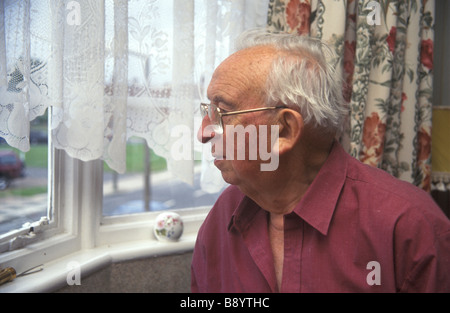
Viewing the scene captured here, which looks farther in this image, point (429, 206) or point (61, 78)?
point (61, 78)

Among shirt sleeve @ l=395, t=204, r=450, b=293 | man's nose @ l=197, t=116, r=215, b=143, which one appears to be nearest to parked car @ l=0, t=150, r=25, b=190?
man's nose @ l=197, t=116, r=215, b=143

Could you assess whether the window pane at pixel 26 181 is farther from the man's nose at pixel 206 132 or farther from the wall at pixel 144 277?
the man's nose at pixel 206 132

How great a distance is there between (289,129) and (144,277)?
2.70 feet

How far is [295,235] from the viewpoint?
0.90 m

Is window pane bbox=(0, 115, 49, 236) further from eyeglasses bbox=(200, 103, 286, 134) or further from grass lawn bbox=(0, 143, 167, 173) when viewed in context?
eyeglasses bbox=(200, 103, 286, 134)

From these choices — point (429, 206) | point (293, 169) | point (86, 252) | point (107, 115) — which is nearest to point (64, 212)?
point (86, 252)

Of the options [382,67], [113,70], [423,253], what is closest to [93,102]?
[113,70]

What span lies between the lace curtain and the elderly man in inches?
11.3

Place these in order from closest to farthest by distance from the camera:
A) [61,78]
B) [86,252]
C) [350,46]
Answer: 1. [61,78]
2. [86,252]
3. [350,46]

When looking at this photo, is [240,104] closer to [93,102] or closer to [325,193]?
[325,193]

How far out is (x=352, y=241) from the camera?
0.86 m

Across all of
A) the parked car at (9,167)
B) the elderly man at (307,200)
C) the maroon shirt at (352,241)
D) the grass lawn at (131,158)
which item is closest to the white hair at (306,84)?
the elderly man at (307,200)

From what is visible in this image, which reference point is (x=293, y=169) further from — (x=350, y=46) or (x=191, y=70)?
(x=350, y=46)

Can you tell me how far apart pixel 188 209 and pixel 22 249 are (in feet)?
2.11
